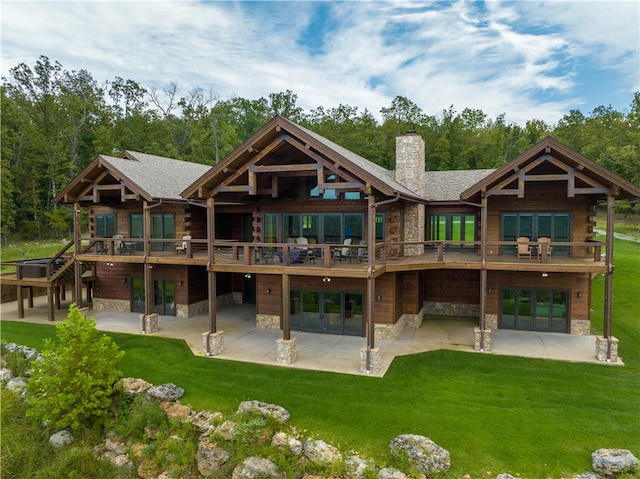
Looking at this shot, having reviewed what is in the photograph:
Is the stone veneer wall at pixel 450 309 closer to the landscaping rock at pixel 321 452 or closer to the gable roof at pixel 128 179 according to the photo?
the landscaping rock at pixel 321 452

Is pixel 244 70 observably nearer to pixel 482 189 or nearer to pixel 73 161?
pixel 73 161

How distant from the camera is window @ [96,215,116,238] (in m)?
21.0

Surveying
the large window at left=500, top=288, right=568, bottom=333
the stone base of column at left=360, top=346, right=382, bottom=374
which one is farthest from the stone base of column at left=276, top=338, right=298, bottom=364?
the large window at left=500, top=288, right=568, bottom=333

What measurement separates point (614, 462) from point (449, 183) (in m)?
13.9

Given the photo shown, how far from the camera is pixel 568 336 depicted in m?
15.7

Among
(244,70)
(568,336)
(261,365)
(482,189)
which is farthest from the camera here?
(244,70)

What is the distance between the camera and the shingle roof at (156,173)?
17.8 meters

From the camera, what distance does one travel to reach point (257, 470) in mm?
9148

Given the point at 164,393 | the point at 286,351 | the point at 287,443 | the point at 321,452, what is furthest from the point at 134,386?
the point at 321,452

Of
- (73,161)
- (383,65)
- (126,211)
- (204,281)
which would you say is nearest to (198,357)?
(204,281)

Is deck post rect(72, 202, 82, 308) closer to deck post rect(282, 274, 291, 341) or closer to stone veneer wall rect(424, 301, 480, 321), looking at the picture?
deck post rect(282, 274, 291, 341)

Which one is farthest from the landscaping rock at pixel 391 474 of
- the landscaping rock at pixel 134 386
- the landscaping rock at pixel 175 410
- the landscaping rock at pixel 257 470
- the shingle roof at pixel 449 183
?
the shingle roof at pixel 449 183

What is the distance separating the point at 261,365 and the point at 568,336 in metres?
11.7

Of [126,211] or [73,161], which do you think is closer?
[126,211]
